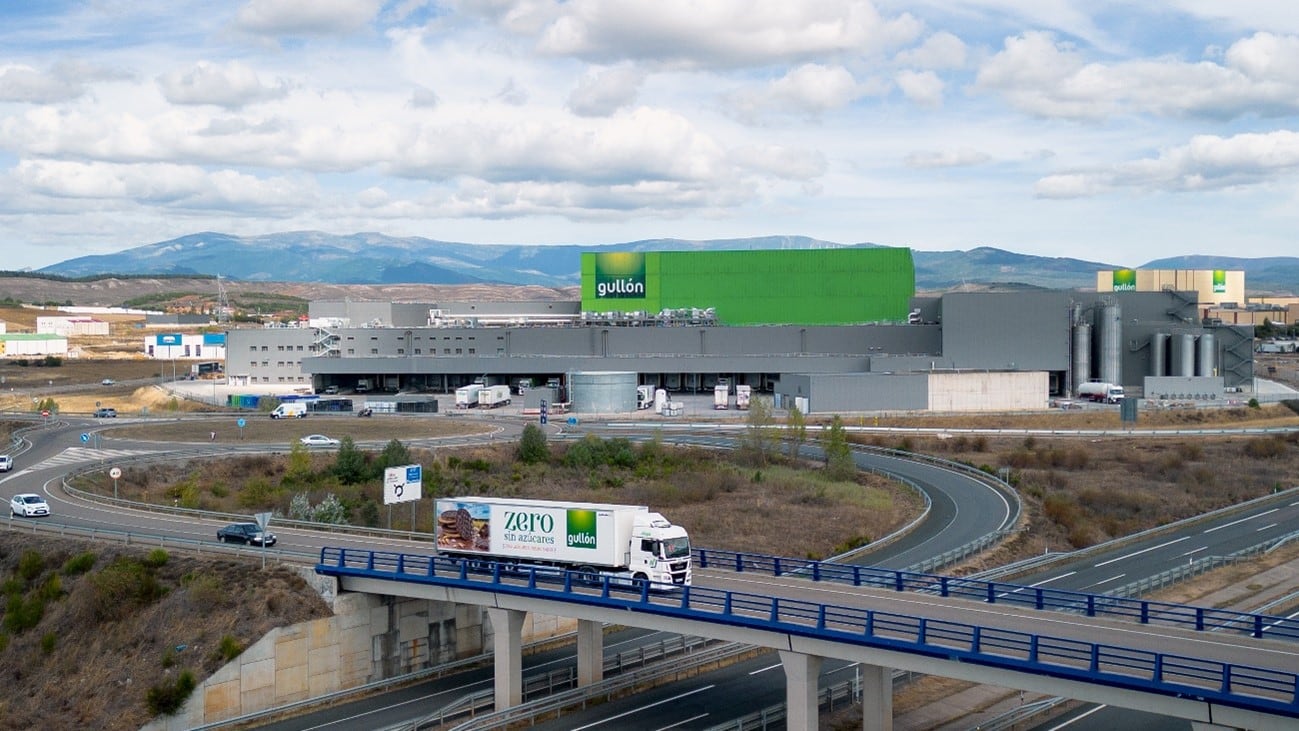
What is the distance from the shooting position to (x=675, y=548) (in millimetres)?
33531

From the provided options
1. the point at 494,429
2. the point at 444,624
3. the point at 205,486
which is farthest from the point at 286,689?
the point at 494,429

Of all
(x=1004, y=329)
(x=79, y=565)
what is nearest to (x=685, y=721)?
(x=79, y=565)

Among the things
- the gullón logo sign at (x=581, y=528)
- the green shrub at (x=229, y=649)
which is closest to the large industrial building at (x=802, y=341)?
the gullón logo sign at (x=581, y=528)

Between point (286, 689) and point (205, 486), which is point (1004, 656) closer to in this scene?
point (286, 689)

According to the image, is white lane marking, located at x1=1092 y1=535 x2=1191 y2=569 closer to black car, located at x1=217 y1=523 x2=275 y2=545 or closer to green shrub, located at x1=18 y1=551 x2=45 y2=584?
black car, located at x1=217 y1=523 x2=275 y2=545

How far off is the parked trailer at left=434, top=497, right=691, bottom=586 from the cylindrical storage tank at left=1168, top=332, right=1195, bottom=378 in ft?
276

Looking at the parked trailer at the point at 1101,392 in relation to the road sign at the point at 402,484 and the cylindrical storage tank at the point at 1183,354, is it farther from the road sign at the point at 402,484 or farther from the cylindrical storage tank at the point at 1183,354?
the road sign at the point at 402,484

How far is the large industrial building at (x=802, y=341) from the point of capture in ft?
337

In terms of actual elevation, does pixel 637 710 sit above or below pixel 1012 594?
below

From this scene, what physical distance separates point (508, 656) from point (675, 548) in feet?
17.2

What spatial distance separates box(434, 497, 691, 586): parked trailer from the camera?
33500mm

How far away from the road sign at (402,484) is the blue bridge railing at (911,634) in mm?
6903

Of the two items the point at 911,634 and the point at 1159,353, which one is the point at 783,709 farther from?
the point at 1159,353

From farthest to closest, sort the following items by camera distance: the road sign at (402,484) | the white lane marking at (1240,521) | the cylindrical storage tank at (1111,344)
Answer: the cylindrical storage tank at (1111,344) < the white lane marking at (1240,521) < the road sign at (402,484)
